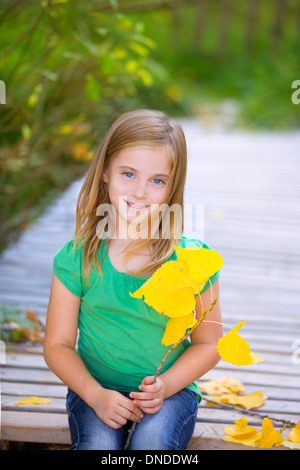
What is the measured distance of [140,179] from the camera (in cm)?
157

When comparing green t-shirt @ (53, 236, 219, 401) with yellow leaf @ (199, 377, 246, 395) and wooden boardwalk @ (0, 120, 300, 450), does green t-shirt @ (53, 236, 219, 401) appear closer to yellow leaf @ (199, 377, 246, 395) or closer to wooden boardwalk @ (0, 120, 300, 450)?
wooden boardwalk @ (0, 120, 300, 450)

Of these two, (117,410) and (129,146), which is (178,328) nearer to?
(117,410)

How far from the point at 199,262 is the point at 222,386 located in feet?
3.12

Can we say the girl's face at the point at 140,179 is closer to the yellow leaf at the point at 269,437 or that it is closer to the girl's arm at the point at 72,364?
the girl's arm at the point at 72,364

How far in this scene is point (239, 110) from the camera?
9930mm

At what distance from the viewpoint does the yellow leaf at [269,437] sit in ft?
5.03

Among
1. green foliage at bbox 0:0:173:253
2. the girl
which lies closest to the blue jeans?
the girl

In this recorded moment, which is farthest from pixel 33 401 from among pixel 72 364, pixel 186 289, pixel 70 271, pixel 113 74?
pixel 113 74

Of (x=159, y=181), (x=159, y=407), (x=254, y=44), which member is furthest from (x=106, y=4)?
(x=254, y=44)

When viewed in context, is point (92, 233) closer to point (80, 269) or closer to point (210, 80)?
point (80, 269)

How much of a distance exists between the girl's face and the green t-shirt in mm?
191

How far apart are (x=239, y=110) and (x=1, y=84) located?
756 cm

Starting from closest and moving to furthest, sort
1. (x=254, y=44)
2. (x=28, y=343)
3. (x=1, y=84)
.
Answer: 1. (x=28, y=343)
2. (x=1, y=84)
3. (x=254, y=44)

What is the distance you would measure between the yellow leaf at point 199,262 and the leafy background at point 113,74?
1.37 m
